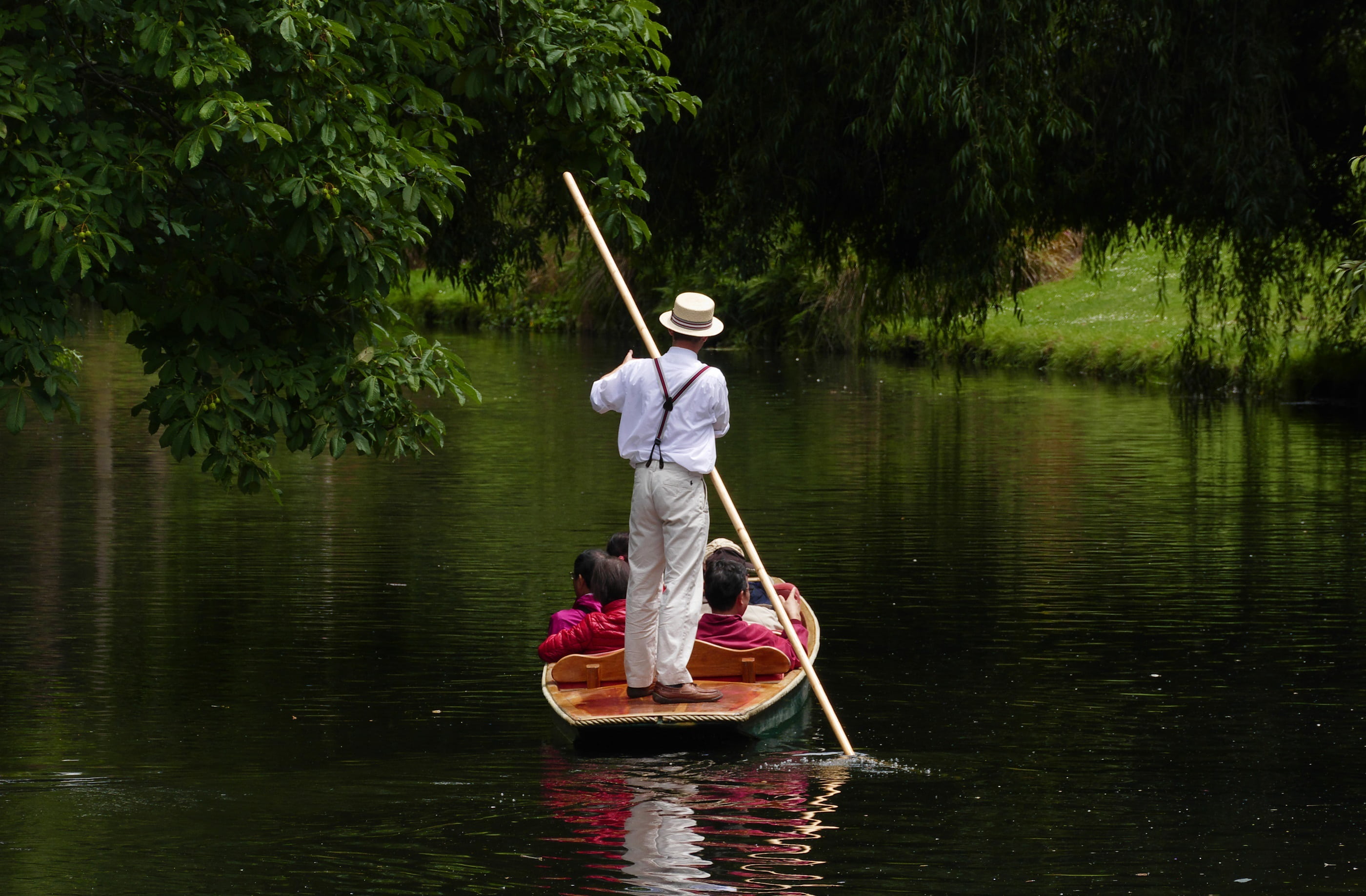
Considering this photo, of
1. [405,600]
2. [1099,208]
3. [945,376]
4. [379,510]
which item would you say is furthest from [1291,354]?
[405,600]

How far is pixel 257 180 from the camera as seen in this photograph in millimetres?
8523

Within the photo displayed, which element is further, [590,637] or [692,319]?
[590,637]

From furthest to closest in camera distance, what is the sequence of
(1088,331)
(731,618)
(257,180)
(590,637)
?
(1088,331), (590,637), (731,618), (257,180)

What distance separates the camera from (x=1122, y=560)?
15.2 metres

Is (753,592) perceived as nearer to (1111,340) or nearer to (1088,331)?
(1111,340)

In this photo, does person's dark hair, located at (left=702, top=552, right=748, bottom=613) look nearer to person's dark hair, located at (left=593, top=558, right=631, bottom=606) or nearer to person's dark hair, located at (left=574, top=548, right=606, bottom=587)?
person's dark hair, located at (left=593, top=558, right=631, bottom=606)

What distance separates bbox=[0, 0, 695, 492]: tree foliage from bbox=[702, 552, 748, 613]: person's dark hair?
1.72 meters

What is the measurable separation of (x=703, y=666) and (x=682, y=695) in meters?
0.43

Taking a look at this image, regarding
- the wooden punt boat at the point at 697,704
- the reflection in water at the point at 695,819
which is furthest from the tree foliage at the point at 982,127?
the reflection in water at the point at 695,819

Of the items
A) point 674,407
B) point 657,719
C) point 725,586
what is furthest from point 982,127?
point 657,719

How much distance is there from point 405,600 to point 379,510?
5021 mm

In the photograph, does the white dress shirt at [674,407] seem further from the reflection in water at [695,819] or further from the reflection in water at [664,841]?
the reflection in water at [664,841]

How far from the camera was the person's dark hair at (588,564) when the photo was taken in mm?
10695

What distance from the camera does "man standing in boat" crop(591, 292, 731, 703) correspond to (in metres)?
9.27
